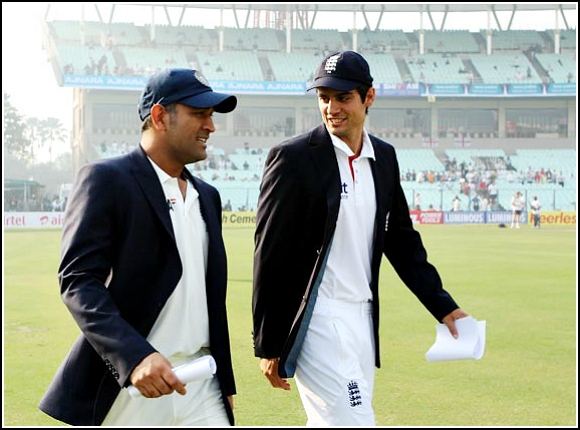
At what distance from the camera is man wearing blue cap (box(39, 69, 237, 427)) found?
3.36m

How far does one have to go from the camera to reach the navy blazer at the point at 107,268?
3.40m

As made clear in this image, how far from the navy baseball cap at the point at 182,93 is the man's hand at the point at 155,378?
42.2 inches

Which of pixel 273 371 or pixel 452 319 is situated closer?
pixel 273 371

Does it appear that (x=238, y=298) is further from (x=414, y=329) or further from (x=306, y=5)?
Answer: (x=306, y=5)

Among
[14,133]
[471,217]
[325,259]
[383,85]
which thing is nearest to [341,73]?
[325,259]

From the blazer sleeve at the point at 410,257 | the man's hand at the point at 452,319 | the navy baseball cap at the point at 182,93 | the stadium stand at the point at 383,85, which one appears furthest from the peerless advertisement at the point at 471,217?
the navy baseball cap at the point at 182,93

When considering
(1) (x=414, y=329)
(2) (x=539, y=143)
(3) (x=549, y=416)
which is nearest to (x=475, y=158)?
(2) (x=539, y=143)

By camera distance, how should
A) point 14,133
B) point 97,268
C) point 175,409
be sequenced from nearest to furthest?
point 97,268
point 175,409
point 14,133

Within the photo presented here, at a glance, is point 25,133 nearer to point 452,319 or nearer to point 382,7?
point 382,7

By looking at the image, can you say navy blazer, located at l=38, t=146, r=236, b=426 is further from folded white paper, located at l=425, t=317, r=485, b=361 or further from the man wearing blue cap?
folded white paper, located at l=425, t=317, r=485, b=361

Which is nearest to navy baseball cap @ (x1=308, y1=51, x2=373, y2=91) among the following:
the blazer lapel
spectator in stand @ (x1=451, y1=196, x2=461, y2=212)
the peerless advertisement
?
the blazer lapel

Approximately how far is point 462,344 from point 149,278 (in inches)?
76.0

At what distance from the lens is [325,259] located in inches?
175

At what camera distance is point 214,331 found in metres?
3.72
